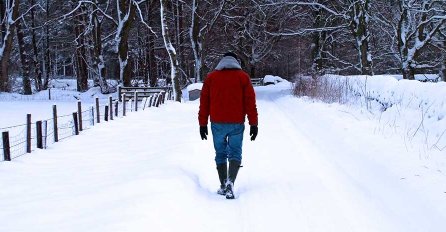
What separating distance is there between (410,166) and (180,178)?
3213 millimetres

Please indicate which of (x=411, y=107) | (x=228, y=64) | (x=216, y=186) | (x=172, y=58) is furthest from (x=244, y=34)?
(x=228, y=64)

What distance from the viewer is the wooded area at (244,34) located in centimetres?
2181

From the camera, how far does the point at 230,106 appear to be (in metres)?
5.77

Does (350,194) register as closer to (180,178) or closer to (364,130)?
(180,178)

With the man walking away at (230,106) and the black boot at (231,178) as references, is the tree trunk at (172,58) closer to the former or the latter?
the man walking away at (230,106)

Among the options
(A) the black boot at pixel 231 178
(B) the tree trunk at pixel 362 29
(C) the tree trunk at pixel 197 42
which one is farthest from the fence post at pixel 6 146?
(C) the tree trunk at pixel 197 42

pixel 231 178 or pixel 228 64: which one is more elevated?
pixel 228 64

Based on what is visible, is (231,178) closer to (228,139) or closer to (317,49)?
(228,139)

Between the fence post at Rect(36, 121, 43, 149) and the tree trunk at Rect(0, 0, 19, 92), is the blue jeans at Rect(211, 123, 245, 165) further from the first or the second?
the tree trunk at Rect(0, 0, 19, 92)

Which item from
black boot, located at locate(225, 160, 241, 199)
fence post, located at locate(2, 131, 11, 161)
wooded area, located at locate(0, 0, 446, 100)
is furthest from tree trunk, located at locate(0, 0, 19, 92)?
black boot, located at locate(225, 160, 241, 199)

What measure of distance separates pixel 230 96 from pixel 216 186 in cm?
149

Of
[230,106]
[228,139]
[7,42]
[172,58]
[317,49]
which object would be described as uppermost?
[7,42]

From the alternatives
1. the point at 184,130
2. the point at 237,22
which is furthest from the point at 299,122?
the point at 237,22

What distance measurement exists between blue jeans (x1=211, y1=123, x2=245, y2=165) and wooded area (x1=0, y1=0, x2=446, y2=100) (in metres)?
16.0
